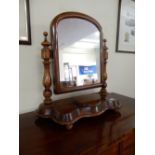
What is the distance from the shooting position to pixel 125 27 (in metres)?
1.58

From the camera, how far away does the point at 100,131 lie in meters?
0.76

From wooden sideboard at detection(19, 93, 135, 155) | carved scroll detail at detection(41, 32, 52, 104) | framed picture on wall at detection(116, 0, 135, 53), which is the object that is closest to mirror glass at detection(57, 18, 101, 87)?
carved scroll detail at detection(41, 32, 52, 104)

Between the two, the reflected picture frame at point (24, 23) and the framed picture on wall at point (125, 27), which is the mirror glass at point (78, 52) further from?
the framed picture on wall at point (125, 27)

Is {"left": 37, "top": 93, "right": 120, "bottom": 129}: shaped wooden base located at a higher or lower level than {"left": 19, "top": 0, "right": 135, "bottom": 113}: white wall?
lower

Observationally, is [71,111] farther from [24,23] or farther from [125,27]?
[125,27]

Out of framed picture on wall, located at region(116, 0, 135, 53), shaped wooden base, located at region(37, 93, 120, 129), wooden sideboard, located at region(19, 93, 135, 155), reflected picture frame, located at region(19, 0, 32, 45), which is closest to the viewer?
wooden sideboard, located at region(19, 93, 135, 155)

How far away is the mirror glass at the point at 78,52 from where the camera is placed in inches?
38.1

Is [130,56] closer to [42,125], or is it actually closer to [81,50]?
[81,50]

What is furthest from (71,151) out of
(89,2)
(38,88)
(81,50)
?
(89,2)

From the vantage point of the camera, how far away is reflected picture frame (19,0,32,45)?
890 millimetres

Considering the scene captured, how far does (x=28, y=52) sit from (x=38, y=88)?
0.25m

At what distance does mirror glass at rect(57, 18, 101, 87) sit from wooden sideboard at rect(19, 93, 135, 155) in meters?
0.28

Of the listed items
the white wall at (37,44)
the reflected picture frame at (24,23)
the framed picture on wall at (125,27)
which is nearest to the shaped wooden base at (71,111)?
the white wall at (37,44)

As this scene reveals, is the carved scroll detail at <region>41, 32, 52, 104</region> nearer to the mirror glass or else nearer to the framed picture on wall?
the mirror glass
